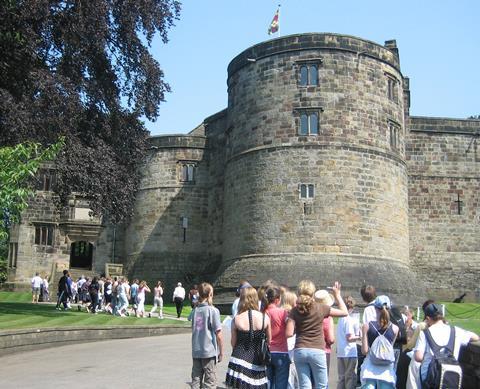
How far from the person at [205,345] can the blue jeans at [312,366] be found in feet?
4.58

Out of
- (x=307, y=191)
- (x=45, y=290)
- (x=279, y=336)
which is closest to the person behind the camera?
(x=279, y=336)

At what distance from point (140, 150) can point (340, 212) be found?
10068 millimetres

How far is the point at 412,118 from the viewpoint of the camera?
37688 mm

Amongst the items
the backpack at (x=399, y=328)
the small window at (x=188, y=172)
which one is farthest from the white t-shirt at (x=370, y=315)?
the small window at (x=188, y=172)

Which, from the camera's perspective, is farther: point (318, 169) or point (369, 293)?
point (318, 169)

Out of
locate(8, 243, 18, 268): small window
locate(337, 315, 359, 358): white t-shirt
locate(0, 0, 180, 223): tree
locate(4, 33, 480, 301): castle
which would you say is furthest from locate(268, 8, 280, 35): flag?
locate(337, 315, 359, 358): white t-shirt

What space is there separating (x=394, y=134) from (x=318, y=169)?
5176mm

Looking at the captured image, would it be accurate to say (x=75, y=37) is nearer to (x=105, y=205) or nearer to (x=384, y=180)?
(x=105, y=205)

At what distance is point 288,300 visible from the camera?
31.0 ft

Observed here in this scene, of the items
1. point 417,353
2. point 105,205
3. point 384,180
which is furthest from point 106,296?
point 417,353

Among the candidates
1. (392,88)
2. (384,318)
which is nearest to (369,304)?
(384,318)

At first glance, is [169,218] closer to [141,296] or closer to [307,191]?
[307,191]

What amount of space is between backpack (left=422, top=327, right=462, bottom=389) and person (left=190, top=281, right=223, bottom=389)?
297 centimetres

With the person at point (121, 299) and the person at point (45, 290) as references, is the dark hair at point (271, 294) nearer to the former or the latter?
the person at point (121, 299)
